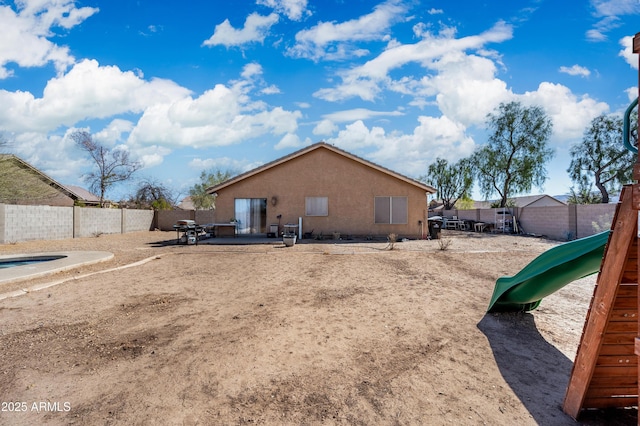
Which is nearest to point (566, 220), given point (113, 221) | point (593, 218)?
point (593, 218)

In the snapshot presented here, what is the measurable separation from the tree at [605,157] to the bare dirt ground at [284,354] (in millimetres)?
24333

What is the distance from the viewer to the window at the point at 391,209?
1683 cm

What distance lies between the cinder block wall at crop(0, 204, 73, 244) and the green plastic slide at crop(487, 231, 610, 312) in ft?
60.8

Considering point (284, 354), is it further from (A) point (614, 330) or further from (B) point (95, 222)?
(B) point (95, 222)

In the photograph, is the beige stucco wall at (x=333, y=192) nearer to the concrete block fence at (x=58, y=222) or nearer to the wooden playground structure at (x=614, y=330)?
the concrete block fence at (x=58, y=222)

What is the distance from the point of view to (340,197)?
1684cm

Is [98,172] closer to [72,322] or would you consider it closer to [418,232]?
[418,232]

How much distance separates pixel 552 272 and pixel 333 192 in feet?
42.8

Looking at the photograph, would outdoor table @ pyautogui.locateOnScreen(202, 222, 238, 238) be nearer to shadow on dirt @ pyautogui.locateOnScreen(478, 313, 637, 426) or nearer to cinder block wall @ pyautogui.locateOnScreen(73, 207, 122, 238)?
cinder block wall @ pyautogui.locateOnScreen(73, 207, 122, 238)

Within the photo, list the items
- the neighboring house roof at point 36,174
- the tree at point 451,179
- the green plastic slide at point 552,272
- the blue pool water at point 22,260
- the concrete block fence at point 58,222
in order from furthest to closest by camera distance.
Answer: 1. the tree at point 451,179
2. the neighboring house roof at point 36,174
3. the concrete block fence at point 58,222
4. the blue pool water at point 22,260
5. the green plastic slide at point 552,272

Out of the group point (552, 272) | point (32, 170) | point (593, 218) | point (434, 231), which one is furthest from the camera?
point (32, 170)

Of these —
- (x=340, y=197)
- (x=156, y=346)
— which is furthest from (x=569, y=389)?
(x=340, y=197)

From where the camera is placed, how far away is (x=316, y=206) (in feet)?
55.7

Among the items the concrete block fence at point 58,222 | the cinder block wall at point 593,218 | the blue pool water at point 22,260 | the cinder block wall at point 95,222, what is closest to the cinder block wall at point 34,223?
the concrete block fence at point 58,222
